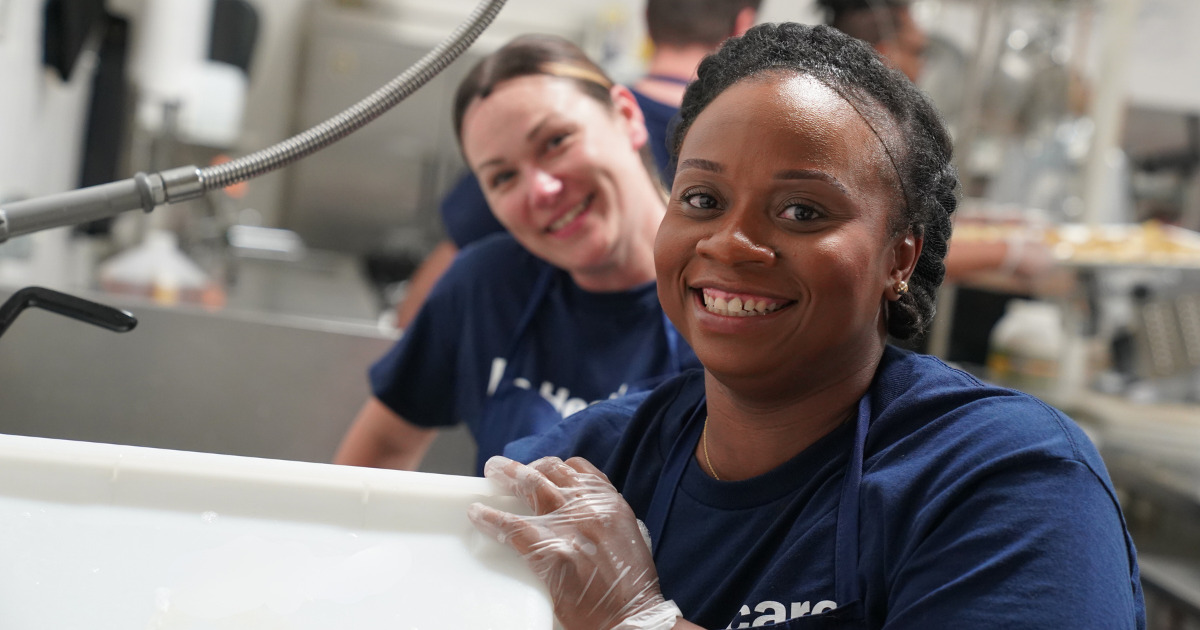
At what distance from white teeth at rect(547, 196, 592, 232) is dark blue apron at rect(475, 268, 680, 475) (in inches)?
4.0

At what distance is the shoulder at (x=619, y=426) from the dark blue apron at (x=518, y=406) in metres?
0.21

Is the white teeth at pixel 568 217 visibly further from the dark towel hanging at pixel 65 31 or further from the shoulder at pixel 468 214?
the dark towel hanging at pixel 65 31

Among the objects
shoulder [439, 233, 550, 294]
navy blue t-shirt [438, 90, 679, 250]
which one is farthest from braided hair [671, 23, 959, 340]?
navy blue t-shirt [438, 90, 679, 250]

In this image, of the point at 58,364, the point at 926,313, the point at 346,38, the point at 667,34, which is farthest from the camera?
the point at 346,38

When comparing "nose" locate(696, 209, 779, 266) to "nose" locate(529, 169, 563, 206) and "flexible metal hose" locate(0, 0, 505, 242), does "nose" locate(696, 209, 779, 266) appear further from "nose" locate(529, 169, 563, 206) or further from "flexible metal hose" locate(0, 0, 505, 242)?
"nose" locate(529, 169, 563, 206)

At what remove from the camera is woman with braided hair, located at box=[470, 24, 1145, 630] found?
0.59 meters

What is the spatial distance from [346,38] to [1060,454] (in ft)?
Answer: 16.4

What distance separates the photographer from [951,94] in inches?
114

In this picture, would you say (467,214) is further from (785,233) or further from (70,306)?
(785,233)

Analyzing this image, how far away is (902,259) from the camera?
0.75 m

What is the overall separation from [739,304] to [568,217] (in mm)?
574

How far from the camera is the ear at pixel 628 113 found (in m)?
1.33

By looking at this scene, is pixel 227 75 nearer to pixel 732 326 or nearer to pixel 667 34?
pixel 667 34

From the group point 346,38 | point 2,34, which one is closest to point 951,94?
point 2,34
